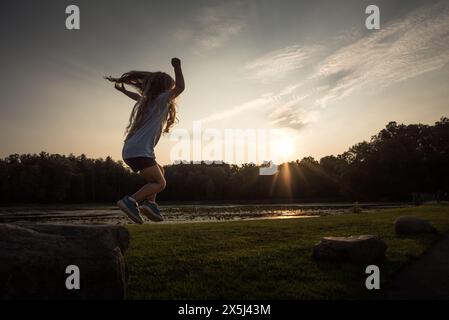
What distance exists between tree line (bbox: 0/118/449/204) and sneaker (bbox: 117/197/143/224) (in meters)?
75.2

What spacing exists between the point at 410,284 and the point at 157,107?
6512 millimetres

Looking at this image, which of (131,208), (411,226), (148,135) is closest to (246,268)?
(131,208)

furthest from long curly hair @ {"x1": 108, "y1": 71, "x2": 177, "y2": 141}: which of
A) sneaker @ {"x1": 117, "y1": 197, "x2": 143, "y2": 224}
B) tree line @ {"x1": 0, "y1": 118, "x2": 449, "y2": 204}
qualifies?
tree line @ {"x1": 0, "y1": 118, "x2": 449, "y2": 204}

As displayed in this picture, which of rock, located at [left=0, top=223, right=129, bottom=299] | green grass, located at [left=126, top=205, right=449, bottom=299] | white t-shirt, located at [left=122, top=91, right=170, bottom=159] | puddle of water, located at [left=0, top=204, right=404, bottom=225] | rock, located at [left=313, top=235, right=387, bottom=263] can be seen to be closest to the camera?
rock, located at [left=0, top=223, right=129, bottom=299]

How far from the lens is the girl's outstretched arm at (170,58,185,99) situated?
227 inches

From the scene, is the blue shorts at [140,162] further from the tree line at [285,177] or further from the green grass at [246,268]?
the tree line at [285,177]

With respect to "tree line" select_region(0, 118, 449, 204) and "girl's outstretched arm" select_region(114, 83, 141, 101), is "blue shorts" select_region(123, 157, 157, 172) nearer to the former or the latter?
"girl's outstretched arm" select_region(114, 83, 141, 101)

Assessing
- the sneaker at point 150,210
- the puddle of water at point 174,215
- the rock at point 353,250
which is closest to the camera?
the sneaker at point 150,210

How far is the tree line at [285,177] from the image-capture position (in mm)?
78375

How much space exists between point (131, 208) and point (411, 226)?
1447 centimetres

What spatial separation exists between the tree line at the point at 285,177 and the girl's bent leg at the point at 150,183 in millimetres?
74918

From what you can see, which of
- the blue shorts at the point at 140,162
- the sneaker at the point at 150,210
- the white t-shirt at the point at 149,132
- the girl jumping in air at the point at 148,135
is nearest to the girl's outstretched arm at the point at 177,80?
the girl jumping in air at the point at 148,135
